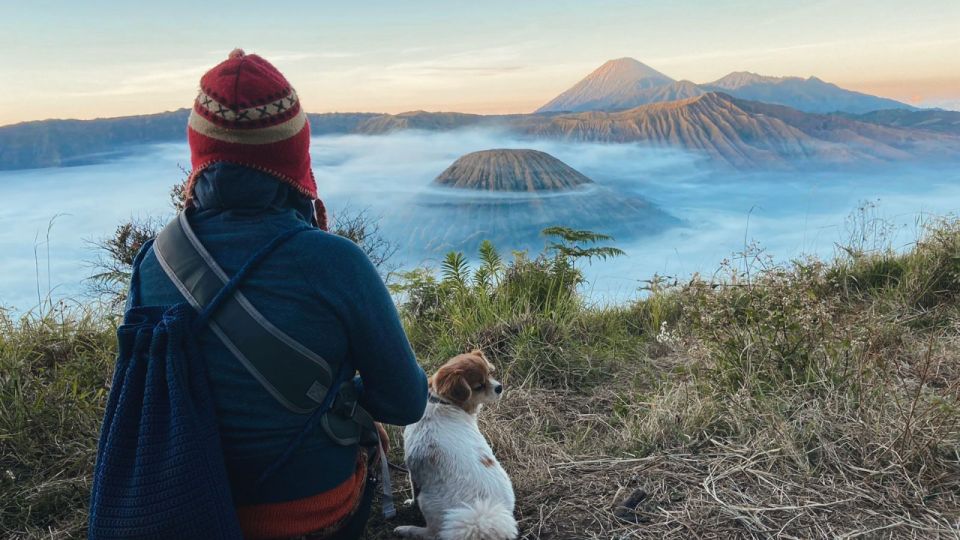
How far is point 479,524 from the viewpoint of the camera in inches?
92.1

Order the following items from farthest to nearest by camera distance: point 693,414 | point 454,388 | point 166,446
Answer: point 693,414 → point 454,388 → point 166,446

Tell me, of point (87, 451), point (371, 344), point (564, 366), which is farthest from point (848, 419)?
point (87, 451)

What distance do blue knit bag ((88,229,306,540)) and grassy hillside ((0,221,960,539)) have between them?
3.79 ft

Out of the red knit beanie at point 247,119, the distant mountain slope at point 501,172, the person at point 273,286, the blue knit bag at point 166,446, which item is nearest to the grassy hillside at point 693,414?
the person at point 273,286

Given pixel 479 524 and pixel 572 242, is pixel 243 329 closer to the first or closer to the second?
pixel 479 524

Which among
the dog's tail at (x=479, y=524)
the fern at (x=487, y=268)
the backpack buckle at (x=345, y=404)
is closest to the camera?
the backpack buckle at (x=345, y=404)

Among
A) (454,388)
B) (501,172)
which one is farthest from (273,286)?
(501,172)

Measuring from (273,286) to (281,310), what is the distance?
0.22ft

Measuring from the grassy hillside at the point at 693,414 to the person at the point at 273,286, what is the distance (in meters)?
0.92

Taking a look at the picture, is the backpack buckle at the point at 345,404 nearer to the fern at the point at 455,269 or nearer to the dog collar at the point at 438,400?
the dog collar at the point at 438,400

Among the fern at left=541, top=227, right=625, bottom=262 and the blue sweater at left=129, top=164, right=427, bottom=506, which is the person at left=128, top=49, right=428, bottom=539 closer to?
the blue sweater at left=129, top=164, right=427, bottom=506

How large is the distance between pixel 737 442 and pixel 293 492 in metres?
2.15

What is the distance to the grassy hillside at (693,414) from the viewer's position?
271 cm

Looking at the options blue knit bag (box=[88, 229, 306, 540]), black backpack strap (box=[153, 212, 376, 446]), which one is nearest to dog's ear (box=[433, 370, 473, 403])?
black backpack strap (box=[153, 212, 376, 446])
